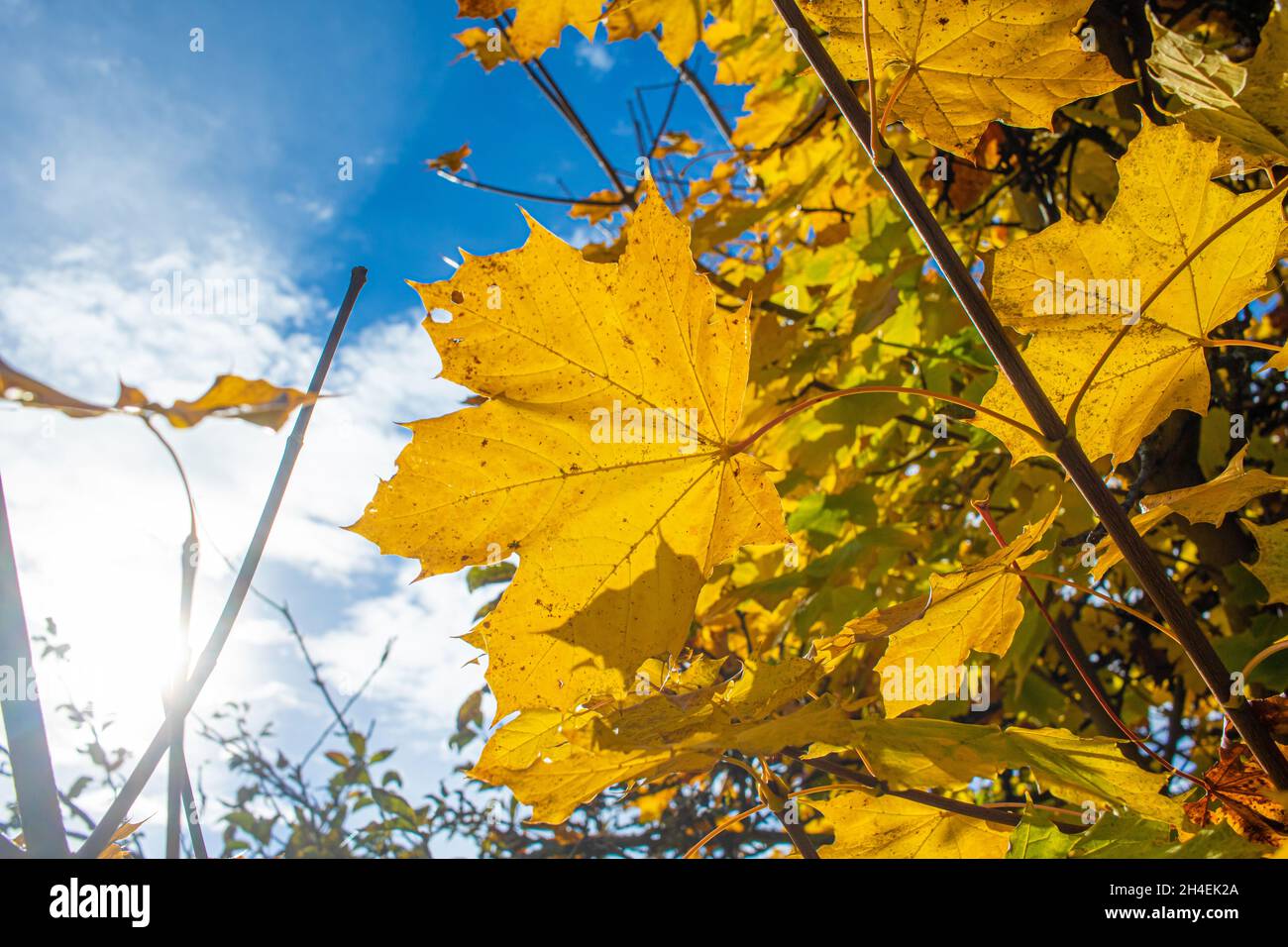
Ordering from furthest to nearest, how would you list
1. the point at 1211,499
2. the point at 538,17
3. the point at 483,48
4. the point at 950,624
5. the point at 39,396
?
1. the point at 483,48
2. the point at 538,17
3. the point at 950,624
4. the point at 1211,499
5. the point at 39,396

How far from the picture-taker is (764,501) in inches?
44.0

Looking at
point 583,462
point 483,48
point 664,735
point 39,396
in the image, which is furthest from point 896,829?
point 483,48

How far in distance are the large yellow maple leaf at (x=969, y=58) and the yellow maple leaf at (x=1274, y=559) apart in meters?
0.70

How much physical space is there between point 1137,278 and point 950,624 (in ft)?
1.79

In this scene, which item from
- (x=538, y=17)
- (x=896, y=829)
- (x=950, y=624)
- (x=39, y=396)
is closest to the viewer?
(x=39, y=396)

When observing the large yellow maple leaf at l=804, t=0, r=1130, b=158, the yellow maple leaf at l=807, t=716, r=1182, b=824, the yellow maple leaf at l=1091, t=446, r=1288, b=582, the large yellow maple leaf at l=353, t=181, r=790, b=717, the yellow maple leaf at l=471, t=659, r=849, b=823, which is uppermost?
the large yellow maple leaf at l=804, t=0, r=1130, b=158

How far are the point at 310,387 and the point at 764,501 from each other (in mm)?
619

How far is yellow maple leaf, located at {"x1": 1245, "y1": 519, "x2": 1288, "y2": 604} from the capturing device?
1.25 m

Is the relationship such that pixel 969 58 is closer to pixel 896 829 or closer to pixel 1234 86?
pixel 1234 86

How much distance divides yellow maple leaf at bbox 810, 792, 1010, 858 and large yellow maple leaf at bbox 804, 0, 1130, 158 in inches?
39.8

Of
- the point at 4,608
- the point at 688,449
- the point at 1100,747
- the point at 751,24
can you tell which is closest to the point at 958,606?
the point at 1100,747

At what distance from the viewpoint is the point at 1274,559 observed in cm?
125

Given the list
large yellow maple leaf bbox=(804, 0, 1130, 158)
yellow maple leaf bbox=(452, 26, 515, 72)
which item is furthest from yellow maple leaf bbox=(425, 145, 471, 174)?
large yellow maple leaf bbox=(804, 0, 1130, 158)

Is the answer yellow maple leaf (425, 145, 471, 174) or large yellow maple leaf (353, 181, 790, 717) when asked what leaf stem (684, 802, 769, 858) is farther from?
yellow maple leaf (425, 145, 471, 174)
